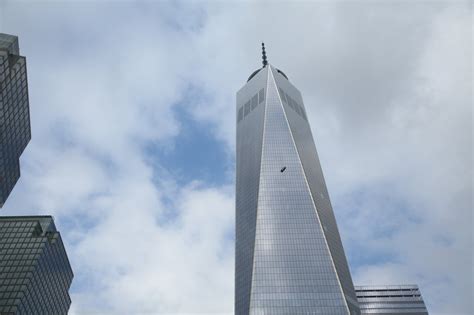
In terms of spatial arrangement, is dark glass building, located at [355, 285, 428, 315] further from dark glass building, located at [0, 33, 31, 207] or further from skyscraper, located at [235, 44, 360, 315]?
dark glass building, located at [0, 33, 31, 207]

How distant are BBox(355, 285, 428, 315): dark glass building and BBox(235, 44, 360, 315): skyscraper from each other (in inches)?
1761

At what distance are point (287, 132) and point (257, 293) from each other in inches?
2694

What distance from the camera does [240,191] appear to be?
172 meters

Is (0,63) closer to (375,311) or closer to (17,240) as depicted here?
(17,240)

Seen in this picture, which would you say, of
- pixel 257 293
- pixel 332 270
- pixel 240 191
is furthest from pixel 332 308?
pixel 240 191

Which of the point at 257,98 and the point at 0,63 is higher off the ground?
the point at 257,98

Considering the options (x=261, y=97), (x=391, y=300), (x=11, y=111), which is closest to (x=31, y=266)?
(x=11, y=111)

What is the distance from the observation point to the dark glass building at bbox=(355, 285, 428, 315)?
180375mm

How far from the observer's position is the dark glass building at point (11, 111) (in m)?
97.4

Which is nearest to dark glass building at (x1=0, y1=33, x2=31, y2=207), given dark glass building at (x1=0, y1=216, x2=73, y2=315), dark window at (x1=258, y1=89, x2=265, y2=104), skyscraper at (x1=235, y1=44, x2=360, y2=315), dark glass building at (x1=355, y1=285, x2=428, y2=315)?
dark glass building at (x1=0, y1=216, x2=73, y2=315)

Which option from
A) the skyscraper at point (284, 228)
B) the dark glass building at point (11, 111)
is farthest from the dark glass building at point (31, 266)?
the skyscraper at point (284, 228)

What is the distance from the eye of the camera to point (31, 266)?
399 ft

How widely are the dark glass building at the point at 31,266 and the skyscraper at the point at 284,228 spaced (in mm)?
60176

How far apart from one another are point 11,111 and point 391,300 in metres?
163
